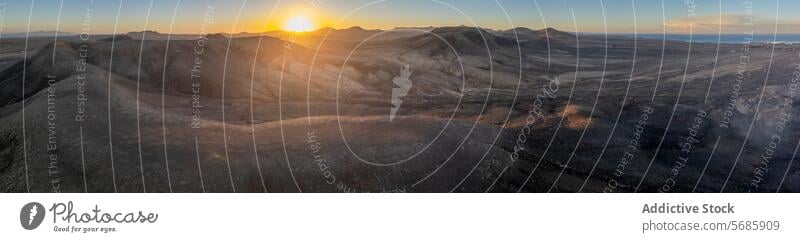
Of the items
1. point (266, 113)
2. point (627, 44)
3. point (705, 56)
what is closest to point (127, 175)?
point (266, 113)

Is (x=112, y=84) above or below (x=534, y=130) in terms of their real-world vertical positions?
above

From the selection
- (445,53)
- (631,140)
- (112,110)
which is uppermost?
(445,53)

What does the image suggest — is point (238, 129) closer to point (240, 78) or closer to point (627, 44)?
point (240, 78)

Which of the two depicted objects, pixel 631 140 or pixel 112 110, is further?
pixel 631 140

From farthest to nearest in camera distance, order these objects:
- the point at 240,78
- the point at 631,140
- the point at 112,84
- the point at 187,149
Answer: the point at 240,78 < the point at 631,140 < the point at 112,84 < the point at 187,149
